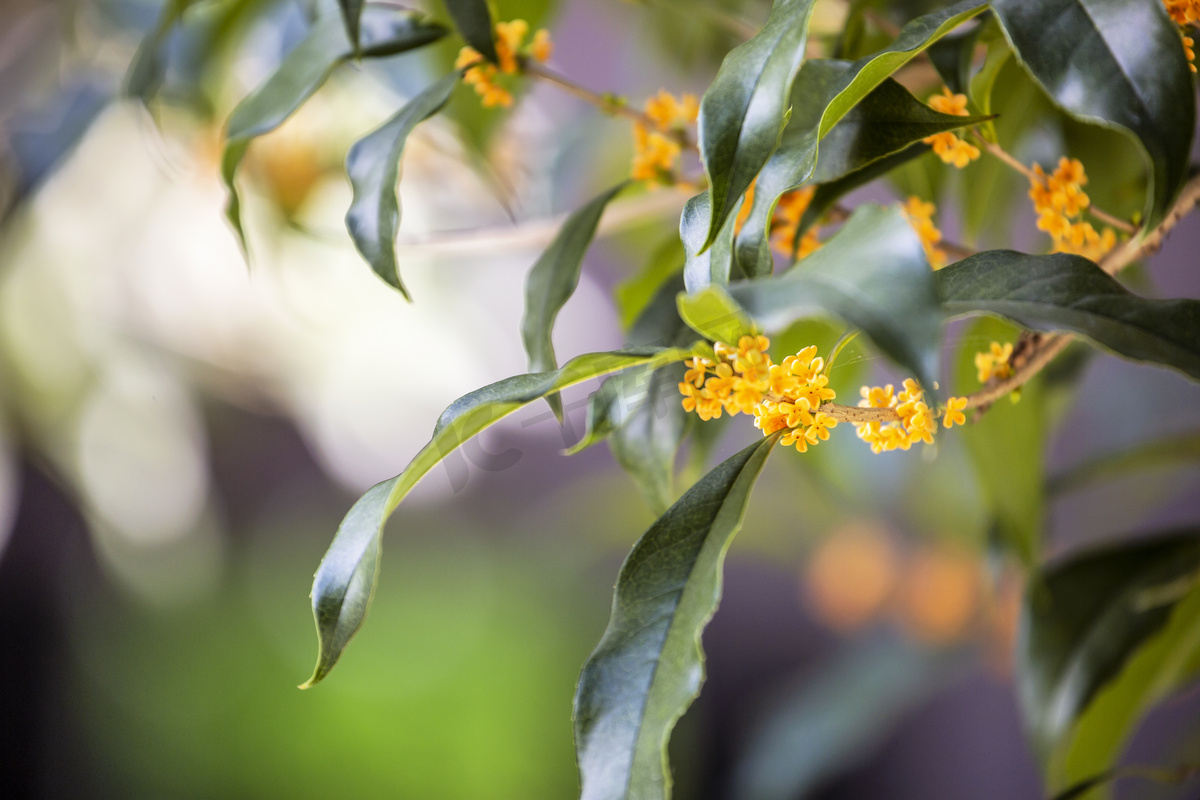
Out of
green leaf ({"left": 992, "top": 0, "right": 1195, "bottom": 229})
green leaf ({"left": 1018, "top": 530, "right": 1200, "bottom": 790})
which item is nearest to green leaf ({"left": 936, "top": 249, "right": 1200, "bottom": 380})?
green leaf ({"left": 992, "top": 0, "right": 1195, "bottom": 229})

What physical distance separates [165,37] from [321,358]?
1.35 metres

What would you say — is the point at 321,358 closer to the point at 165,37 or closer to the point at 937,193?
the point at 165,37

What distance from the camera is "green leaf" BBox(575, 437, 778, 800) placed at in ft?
0.86

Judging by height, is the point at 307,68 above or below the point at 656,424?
above

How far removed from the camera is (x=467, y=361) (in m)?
1.77

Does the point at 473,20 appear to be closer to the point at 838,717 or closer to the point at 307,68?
the point at 307,68

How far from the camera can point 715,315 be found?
25 cm

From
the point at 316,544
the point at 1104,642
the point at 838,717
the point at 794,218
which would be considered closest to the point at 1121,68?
the point at 794,218

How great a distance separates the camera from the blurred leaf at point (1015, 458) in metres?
0.56

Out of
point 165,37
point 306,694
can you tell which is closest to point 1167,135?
point 165,37

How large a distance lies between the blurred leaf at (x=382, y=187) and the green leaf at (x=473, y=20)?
24 millimetres

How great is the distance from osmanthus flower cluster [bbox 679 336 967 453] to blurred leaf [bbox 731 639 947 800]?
85cm

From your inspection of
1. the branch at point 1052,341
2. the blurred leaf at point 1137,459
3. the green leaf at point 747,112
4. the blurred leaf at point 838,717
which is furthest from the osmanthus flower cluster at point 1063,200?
the blurred leaf at point 838,717

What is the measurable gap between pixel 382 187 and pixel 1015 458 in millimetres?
439
